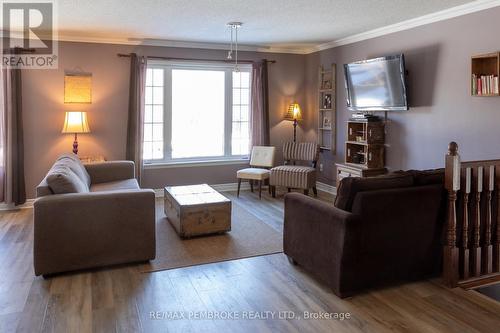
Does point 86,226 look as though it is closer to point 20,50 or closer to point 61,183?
point 61,183

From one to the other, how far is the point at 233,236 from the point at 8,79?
3.78 metres

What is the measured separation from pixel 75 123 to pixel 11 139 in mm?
863

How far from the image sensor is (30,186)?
5.89 meters

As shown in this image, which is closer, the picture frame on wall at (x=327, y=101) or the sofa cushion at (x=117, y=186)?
the sofa cushion at (x=117, y=186)

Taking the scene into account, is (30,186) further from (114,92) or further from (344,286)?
(344,286)

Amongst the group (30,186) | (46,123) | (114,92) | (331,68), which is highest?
(331,68)

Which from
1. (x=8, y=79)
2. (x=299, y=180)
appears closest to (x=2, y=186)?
(x=8, y=79)

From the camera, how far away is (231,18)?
16.1 ft

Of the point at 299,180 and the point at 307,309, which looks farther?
the point at 299,180

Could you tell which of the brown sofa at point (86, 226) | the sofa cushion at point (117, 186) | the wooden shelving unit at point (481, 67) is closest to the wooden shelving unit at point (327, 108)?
the wooden shelving unit at point (481, 67)

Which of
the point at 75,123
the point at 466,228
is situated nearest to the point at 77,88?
the point at 75,123

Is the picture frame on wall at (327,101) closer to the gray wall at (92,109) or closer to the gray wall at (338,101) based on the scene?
the gray wall at (338,101)

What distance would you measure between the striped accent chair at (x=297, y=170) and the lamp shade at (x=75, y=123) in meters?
2.86

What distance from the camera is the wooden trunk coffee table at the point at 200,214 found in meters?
4.30
